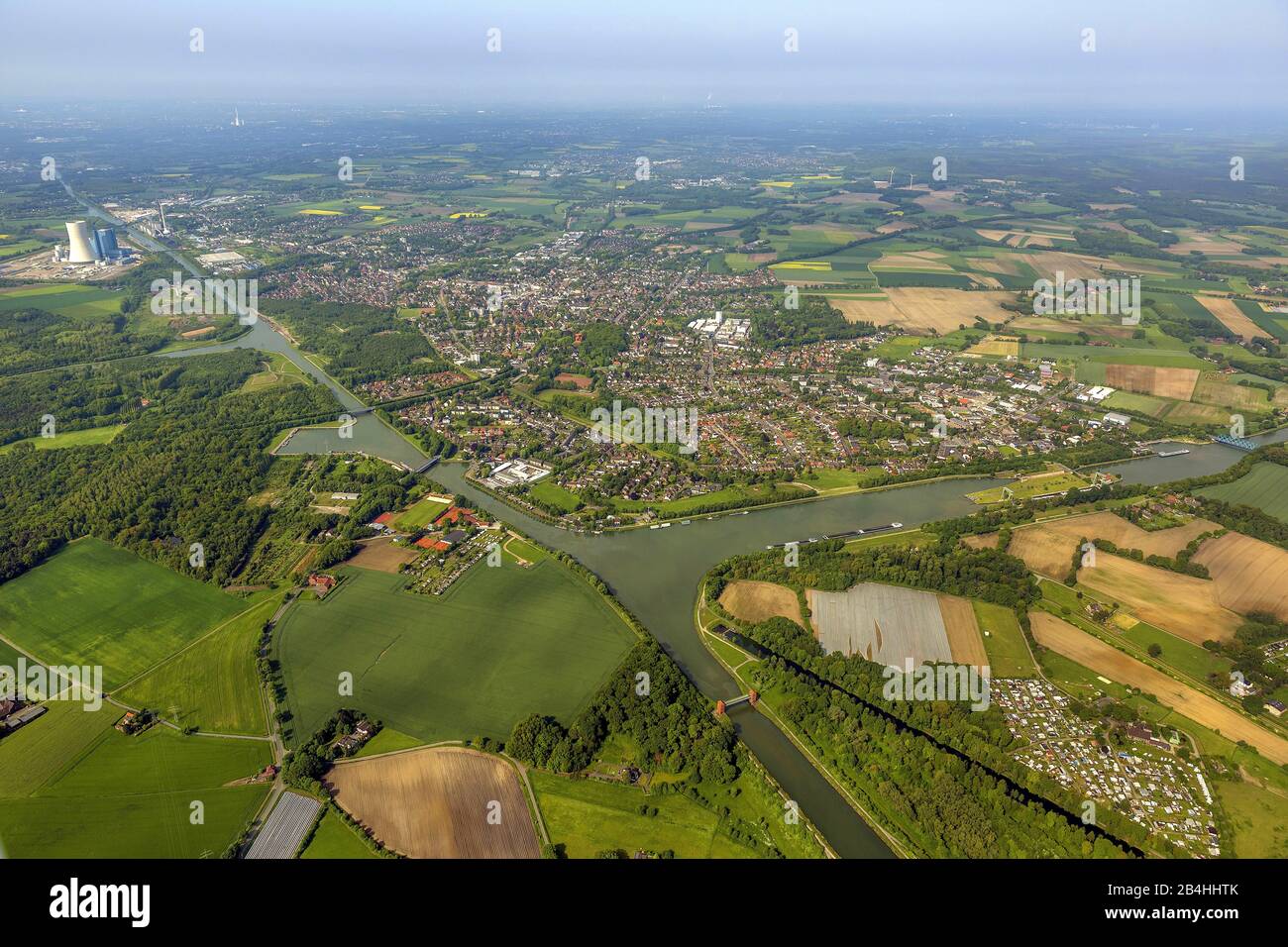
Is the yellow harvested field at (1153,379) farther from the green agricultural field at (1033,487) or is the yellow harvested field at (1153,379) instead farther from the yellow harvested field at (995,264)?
the yellow harvested field at (995,264)

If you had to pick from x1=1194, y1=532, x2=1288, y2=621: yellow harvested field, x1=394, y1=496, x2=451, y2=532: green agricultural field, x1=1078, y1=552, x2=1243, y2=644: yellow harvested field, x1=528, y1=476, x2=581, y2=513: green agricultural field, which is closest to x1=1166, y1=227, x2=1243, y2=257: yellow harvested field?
x1=1194, y1=532, x2=1288, y2=621: yellow harvested field

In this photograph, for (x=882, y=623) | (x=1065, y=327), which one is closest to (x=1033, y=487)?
(x=882, y=623)

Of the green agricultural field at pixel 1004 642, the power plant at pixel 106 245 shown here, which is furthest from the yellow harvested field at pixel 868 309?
the power plant at pixel 106 245

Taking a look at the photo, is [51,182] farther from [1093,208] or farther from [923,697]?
[1093,208]

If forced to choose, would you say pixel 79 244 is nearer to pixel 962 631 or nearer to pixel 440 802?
pixel 440 802

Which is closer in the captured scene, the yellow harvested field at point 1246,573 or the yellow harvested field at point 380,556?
the yellow harvested field at point 1246,573

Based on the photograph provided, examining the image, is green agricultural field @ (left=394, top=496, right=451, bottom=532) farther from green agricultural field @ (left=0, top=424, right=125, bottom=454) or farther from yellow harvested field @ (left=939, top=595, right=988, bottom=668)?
yellow harvested field @ (left=939, top=595, right=988, bottom=668)
